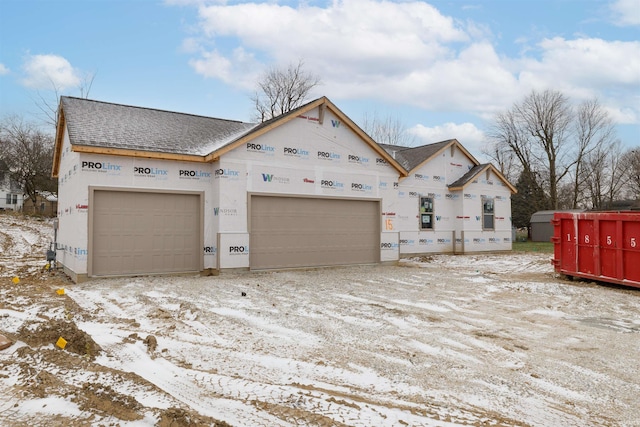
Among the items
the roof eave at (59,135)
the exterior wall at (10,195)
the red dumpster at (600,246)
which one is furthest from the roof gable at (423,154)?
the exterior wall at (10,195)

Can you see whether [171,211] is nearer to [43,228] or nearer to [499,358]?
[499,358]

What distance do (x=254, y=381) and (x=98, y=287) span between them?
22.1 feet

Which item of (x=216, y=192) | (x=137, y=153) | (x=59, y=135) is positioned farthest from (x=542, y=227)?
(x=59, y=135)

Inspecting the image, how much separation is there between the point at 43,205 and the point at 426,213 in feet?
105

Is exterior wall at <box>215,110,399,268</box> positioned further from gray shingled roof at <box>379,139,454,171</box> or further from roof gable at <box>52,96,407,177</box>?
gray shingled roof at <box>379,139,454,171</box>

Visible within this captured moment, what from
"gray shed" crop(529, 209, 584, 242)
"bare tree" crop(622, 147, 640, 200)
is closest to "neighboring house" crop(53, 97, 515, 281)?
"gray shed" crop(529, 209, 584, 242)

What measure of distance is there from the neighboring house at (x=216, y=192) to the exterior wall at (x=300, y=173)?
0.03 meters

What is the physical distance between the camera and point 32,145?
3331 cm

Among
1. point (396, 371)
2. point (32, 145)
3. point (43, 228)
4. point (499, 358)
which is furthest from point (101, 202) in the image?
point (32, 145)

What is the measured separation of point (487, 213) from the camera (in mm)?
19891

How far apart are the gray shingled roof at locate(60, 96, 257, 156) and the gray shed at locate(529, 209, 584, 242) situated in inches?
895

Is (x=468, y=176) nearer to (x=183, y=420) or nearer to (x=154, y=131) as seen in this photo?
(x=154, y=131)

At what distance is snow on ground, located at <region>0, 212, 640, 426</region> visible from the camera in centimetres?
322

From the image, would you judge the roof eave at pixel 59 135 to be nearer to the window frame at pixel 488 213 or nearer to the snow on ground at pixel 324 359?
the snow on ground at pixel 324 359
